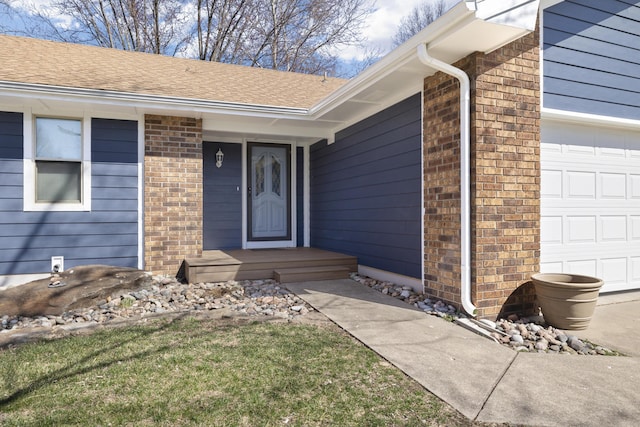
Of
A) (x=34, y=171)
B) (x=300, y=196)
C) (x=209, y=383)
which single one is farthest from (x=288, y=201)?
(x=209, y=383)

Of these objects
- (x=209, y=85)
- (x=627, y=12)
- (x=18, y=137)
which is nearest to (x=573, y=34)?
(x=627, y=12)

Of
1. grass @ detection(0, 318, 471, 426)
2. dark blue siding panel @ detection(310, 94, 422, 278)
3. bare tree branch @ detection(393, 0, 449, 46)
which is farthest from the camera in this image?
bare tree branch @ detection(393, 0, 449, 46)

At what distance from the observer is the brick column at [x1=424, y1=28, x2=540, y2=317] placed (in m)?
3.81

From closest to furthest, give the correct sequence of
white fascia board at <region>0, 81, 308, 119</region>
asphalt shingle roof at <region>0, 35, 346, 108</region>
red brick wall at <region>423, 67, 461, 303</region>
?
red brick wall at <region>423, 67, 461, 303</region> < white fascia board at <region>0, 81, 308, 119</region> < asphalt shingle roof at <region>0, 35, 346, 108</region>

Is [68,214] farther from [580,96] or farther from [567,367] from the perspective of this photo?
[580,96]

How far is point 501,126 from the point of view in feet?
12.8

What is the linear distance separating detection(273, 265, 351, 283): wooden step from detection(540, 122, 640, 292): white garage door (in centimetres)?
268

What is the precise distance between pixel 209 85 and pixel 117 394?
5386 mm

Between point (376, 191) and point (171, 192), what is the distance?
2.99 metres

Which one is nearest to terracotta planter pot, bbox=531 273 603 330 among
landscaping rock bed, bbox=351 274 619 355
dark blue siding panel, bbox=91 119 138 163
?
landscaping rock bed, bbox=351 274 619 355

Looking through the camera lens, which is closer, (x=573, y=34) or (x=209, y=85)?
(x=573, y=34)

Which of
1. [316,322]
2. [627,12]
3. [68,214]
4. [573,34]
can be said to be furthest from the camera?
[68,214]

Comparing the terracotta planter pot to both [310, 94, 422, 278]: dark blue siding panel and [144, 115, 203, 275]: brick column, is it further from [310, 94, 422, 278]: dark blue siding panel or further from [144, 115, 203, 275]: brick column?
[144, 115, 203, 275]: brick column

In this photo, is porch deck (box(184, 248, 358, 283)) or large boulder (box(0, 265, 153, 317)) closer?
large boulder (box(0, 265, 153, 317))
